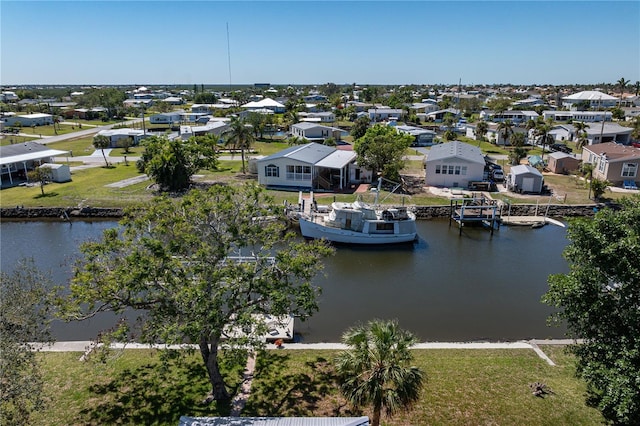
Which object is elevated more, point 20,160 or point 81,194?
point 20,160

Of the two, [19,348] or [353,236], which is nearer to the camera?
[19,348]

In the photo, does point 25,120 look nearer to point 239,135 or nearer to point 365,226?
point 239,135

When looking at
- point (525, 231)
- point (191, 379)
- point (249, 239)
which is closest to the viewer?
point (249, 239)

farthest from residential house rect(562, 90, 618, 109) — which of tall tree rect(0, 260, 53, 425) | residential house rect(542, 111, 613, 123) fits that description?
tall tree rect(0, 260, 53, 425)

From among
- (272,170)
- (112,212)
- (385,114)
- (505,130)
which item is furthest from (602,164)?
(385,114)

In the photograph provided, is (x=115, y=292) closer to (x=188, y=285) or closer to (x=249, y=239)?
(x=188, y=285)

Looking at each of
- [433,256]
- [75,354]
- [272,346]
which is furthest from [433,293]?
[75,354]

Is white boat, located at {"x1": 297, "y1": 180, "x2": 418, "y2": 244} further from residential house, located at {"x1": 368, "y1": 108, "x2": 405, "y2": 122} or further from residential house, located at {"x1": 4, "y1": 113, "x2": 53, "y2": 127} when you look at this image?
residential house, located at {"x1": 4, "y1": 113, "x2": 53, "y2": 127}
